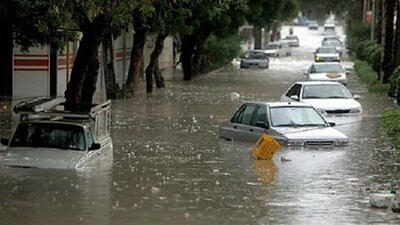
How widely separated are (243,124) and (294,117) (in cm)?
144

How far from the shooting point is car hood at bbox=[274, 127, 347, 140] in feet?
78.2

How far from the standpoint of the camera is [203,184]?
18.3 m

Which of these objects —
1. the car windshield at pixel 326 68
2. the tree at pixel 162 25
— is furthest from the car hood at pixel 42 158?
the car windshield at pixel 326 68

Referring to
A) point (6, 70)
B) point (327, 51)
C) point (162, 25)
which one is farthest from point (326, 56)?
point (162, 25)

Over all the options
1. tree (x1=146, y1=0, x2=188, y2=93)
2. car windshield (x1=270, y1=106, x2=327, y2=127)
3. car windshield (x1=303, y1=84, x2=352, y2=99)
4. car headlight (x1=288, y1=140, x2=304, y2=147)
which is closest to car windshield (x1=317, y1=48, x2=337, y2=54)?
tree (x1=146, y1=0, x2=188, y2=93)

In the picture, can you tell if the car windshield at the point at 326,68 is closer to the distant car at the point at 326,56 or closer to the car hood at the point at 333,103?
the car hood at the point at 333,103

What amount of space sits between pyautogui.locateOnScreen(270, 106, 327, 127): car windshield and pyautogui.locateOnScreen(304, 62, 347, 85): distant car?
22392 millimetres

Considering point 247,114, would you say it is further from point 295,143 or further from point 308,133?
point 295,143

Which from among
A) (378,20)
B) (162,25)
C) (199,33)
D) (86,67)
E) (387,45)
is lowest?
(86,67)

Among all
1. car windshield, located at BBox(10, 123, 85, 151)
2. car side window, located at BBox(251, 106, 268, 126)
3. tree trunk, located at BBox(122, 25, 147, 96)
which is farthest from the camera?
tree trunk, located at BBox(122, 25, 147, 96)

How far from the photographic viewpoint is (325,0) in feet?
339

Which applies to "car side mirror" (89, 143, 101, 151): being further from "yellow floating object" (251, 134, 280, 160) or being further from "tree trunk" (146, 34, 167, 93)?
"tree trunk" (146, 34, 167, 93)

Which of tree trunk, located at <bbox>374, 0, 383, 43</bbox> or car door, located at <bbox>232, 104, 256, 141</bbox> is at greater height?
tree trunk, located at <bbox>374, 0, 383, 43</bbox>

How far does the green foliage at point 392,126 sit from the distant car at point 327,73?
1513cm
